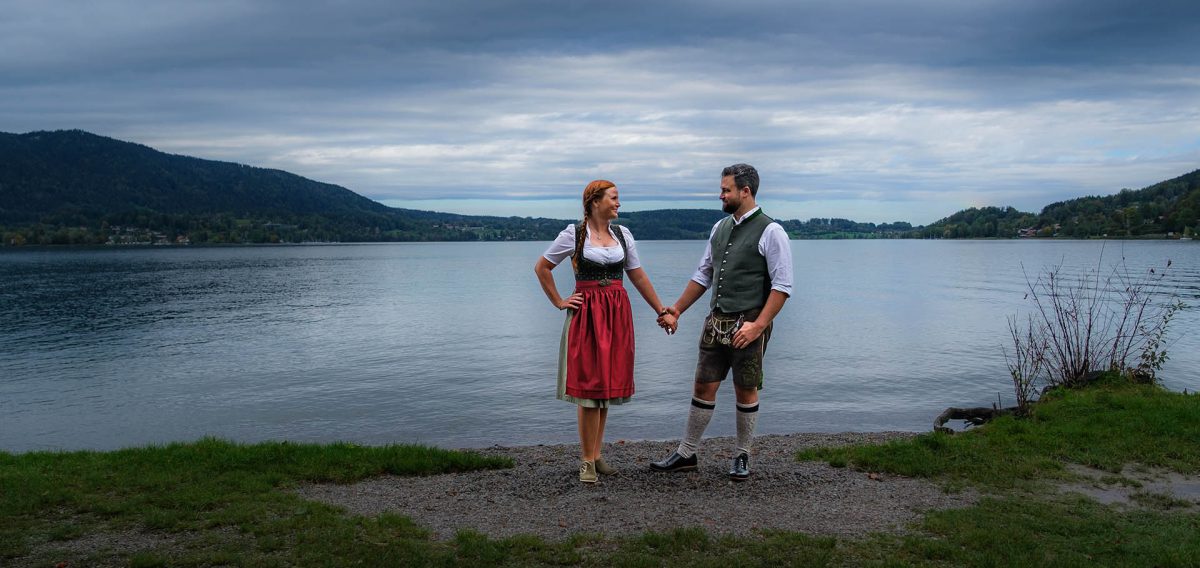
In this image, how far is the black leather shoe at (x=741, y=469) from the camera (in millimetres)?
7906

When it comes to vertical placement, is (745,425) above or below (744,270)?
below

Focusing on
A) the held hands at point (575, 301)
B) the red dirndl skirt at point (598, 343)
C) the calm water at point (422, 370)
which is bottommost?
the calm water at point (422, 370)

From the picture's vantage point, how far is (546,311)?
140 feet

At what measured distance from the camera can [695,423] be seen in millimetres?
8086

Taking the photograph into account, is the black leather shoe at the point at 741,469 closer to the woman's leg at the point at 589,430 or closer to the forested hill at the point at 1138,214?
the woman's leg at the point at 589,430

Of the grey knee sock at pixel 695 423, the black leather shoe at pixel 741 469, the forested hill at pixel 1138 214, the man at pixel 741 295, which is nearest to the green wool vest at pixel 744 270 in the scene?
the man at pixel 741 295

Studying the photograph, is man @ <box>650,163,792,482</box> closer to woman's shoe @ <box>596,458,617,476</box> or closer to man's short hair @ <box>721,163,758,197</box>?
man's short hair @ <box>721,163,758,197</box>

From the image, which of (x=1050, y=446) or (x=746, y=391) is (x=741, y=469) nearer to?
(x=746, y=391)

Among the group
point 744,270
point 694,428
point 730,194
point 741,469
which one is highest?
point 730,194

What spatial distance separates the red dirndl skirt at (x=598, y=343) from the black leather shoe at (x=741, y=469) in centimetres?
137

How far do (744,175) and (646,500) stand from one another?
10.0 ft

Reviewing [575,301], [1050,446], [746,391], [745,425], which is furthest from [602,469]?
[1050,446]

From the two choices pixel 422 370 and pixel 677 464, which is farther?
pixel 422 370

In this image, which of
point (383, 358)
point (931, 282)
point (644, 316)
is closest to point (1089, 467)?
point (383, 358)
